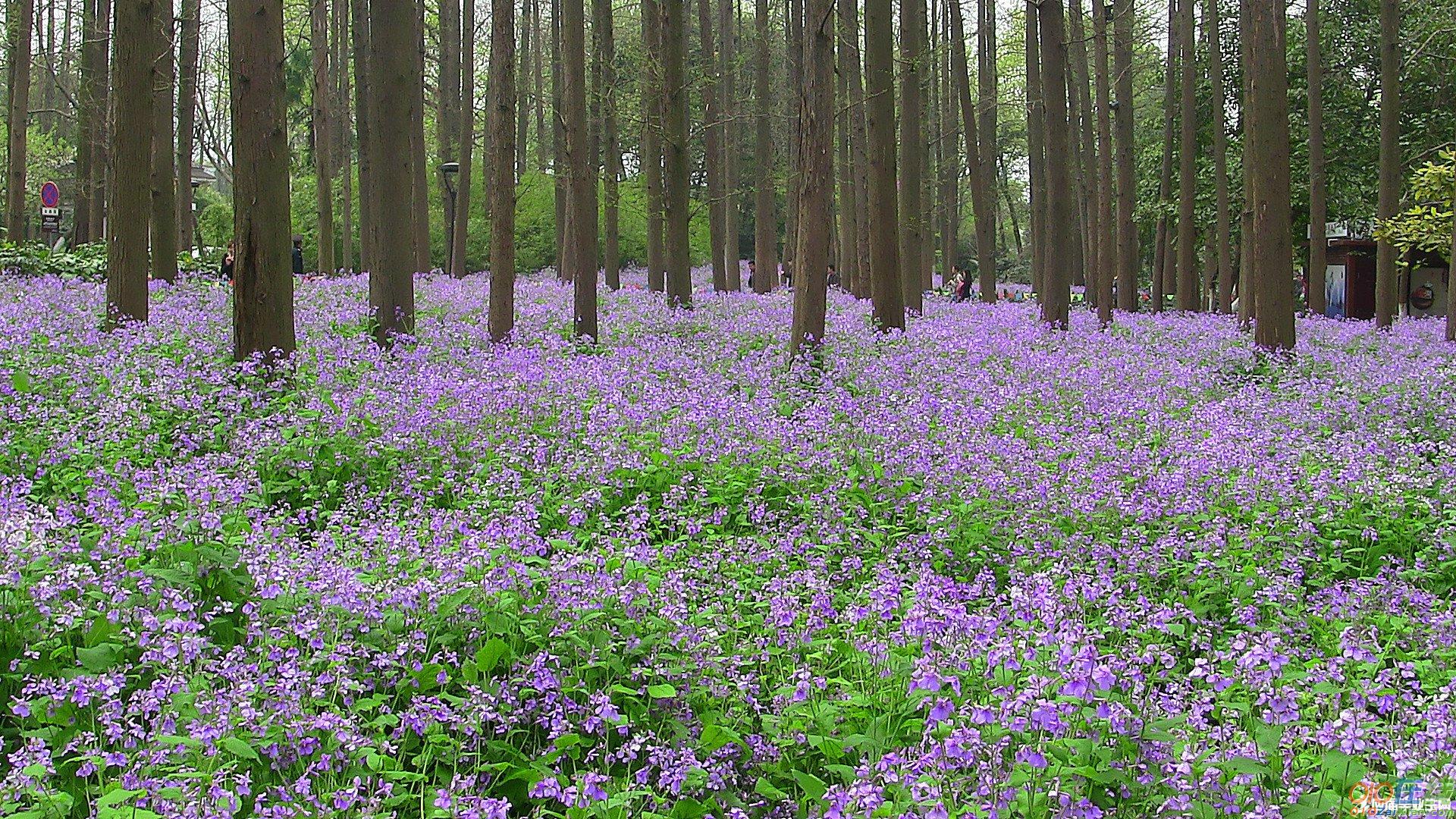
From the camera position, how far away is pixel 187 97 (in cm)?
2098

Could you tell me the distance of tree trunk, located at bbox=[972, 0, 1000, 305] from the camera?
88.0ft

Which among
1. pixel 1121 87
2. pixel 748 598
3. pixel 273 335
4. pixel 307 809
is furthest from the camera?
pixel 1121 87

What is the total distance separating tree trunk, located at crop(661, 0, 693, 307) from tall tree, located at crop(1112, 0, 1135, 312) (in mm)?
7641

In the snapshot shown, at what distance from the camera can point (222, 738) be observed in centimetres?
339

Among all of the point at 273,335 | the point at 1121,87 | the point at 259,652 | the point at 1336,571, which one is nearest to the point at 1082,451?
Result: the point at 1336,571

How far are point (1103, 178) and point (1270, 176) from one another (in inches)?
350

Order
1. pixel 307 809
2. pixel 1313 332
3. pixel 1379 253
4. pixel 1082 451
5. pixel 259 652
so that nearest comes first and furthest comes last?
pixel 307 809
pixel 259 652
pixel 1082 451
pixel 1313 332
pixel 1379 253

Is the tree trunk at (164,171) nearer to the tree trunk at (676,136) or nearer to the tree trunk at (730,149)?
the tree trunk at (676,136)

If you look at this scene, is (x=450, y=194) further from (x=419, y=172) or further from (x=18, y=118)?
(x=18, y=118)

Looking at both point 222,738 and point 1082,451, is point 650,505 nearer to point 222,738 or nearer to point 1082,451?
point 1082,451

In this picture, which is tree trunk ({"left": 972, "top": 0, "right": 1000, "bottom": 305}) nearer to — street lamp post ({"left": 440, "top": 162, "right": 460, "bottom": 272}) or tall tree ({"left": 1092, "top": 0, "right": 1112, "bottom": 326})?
tall tree ({"left": 1092, "top": 0, "right": 1112, "bottom": 326})

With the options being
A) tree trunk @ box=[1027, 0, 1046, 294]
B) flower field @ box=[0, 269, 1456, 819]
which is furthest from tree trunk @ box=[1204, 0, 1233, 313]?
flower field @ box=[0, 269, 1456, 819]

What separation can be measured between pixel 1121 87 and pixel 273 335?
2030 centimetres

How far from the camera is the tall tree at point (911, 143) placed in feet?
63.1
